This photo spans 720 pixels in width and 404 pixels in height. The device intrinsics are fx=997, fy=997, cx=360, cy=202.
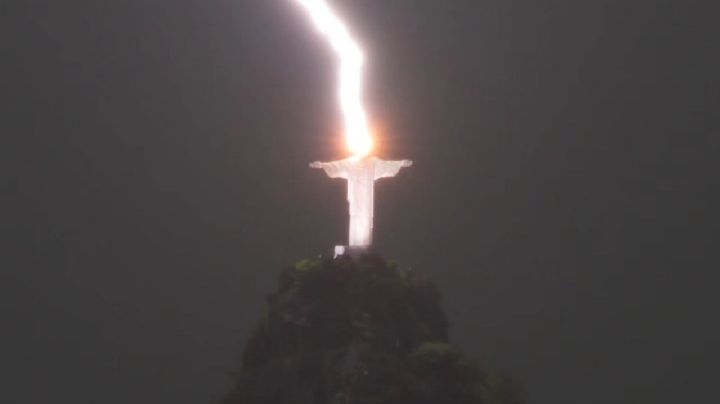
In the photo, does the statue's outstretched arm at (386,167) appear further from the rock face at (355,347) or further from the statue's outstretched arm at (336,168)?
the rock face at (355,347)

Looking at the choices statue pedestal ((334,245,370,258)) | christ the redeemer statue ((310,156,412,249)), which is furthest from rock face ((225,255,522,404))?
christ the redeemer statue ((310,156,412,249))

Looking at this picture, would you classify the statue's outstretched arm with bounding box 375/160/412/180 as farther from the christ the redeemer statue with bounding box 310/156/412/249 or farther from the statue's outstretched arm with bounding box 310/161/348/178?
the statue's outstretched arm with bounding box 310/161/348/178

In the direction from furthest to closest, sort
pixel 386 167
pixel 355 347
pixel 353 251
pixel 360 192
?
pixel 386 167 → pixel 360 192 → pixel 353 251 → pixel 355 347

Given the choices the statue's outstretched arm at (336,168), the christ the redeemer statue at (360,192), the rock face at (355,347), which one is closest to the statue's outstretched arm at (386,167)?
the christ the redeemer statue at (360,192)

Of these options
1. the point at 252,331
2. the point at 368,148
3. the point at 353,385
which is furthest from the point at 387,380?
the point at 368,148

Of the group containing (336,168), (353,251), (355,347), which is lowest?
(355,347)

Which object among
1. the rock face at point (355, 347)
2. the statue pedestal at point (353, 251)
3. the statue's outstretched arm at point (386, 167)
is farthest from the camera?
the statue's outstretched arm at point (386, 167)

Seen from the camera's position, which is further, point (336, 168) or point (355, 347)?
point (336, 168)

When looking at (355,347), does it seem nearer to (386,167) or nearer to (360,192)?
(360,192)

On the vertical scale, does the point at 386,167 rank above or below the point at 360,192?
above

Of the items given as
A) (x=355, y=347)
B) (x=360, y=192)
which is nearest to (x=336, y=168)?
(x=360, y=192)
